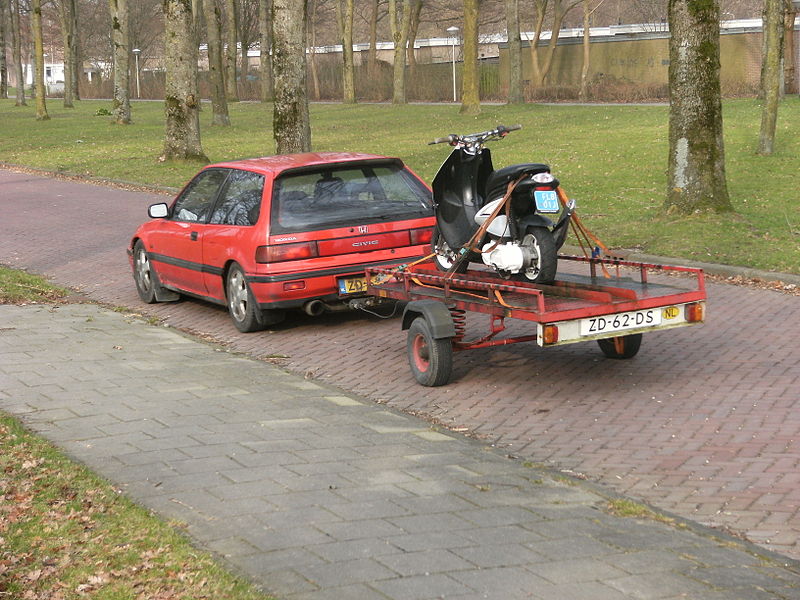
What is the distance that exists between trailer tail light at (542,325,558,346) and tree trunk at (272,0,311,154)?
13805 millimetres

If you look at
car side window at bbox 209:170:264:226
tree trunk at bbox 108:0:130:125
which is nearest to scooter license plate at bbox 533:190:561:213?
car side window at bbox 209:170:264:226

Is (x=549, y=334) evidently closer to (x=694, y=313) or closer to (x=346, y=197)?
(x=694, y=313)

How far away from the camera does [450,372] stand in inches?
334

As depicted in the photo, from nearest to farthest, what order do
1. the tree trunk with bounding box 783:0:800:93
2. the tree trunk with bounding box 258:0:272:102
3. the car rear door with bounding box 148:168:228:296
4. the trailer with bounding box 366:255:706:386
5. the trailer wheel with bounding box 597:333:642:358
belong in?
the trailer with bounding box 366:255:706:386 < the trailer wheel with bounding box 597:333:642:358 < the car rear door with bounding box 148:168:228:296 < the tree trunk with bounding box 783:0:800:93 < the tree trunk with bounding box 258:0:272:102

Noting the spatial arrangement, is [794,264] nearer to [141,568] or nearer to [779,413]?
[779,413]

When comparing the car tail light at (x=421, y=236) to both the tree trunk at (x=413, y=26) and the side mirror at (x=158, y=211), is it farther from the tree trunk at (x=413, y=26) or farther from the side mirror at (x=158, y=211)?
the tree trunk at (x=413, y=26)

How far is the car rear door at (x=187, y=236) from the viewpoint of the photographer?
37.1 ft

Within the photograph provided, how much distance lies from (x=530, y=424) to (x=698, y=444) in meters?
1.10

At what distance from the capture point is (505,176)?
861 cm

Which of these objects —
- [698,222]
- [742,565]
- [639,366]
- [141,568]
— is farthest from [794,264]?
[141,568]

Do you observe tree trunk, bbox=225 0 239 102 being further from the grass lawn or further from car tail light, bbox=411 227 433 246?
car tail light, bbox=411 227 433 246

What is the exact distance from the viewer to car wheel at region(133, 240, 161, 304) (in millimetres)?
12367

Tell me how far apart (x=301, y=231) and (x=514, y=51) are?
33915 mm

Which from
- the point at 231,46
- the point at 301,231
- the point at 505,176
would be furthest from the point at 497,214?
the point at 231,46
